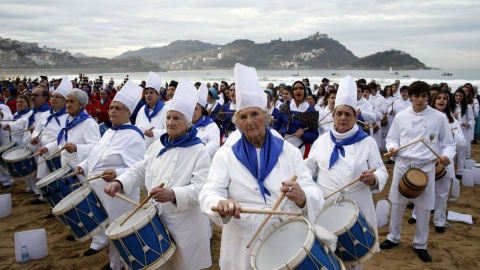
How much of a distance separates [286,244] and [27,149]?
23.2ft

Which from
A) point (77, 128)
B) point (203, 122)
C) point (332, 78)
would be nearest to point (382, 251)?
point (203, 122)

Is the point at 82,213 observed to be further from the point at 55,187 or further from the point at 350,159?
the point at 350,159

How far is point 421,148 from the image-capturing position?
5145 mm

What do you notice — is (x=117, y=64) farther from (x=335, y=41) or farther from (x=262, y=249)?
(x=262, y=249)

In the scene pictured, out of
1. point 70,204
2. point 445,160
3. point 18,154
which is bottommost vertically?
point 18,154

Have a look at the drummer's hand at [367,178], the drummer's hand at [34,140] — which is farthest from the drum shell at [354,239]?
the drummer's hand at [34,140]

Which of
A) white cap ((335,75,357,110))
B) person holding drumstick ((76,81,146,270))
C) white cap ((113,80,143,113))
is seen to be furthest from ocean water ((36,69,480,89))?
person holding drumstick ((76,81,146,270))

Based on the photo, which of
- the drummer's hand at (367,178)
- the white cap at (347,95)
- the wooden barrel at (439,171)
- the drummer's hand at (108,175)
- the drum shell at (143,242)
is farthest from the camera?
the wooden barrel at (439,171)

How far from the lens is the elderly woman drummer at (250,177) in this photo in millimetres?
2686

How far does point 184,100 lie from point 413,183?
3.45 metres

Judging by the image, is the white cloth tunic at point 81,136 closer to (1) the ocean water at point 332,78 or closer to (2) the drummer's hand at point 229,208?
(2) the drummer's hand at point 229,208

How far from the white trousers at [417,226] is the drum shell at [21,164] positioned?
23.6 feet

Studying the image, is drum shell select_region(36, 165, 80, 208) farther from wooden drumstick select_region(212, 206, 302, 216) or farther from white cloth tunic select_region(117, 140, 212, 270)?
wooden drumstick select_region(212, 206, 302, 216)

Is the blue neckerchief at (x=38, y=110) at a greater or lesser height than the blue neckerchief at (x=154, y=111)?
lesser
